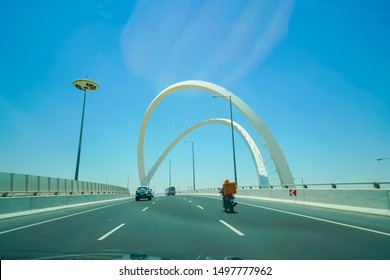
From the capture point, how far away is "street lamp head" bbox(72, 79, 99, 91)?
3067cm

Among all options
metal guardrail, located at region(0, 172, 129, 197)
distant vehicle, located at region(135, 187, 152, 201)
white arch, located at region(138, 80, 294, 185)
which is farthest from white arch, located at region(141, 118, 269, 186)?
metal guardrail, located at region(0, 172, 129, 197)

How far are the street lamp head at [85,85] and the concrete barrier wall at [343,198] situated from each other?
22.8 metres

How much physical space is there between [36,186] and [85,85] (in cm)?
1602

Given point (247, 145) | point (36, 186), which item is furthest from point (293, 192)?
point (247, 145)

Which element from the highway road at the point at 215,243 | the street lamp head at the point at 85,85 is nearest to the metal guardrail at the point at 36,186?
the highway road at the point at 215,243

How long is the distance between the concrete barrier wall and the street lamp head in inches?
899

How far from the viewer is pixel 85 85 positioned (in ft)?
103

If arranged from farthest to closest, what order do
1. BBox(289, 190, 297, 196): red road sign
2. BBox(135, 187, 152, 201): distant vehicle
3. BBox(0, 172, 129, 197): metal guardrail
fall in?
BBox(135, 187, 152, 201): distant vehicle < BBox(289, 190, 297, 196): red road sign < BBox(0, 172, 129, 197): metal guardrail

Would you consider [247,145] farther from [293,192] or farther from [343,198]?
[343,198]

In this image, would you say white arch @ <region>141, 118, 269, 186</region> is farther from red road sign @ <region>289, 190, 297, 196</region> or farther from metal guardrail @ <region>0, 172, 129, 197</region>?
metal guardrail @ <region>0, 172, 129, 197</region>
